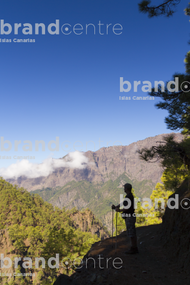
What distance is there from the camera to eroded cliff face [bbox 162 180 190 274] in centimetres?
571

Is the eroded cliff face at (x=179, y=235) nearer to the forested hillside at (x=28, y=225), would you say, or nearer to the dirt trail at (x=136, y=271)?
the dirt trail at (x=136, y=271)

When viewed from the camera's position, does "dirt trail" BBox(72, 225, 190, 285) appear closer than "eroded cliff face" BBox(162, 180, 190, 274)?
Yes

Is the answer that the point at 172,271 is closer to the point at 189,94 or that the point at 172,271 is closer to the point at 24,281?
the point at 189,94

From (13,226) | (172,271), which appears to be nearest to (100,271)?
(172,271)

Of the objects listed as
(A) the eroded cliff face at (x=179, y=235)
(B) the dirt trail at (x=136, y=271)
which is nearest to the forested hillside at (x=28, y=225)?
(A) the eroded cliff face at (x=179, y=235)

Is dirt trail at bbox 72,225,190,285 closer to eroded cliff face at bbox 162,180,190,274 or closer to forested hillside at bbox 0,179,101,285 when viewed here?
eroded cliff face at bbox 162,180,190,274

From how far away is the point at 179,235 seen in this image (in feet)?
22.2

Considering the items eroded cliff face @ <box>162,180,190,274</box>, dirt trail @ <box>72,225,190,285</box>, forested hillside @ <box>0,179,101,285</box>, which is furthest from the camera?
forested hillside @ <box>0,179,101,285</box>

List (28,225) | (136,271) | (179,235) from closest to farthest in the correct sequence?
(136,271), (179,235), (28,225)

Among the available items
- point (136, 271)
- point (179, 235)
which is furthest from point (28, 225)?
point (136, 271)

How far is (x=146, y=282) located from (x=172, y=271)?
1.16 m

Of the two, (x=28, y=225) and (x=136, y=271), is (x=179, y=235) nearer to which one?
(x=136, y=271)

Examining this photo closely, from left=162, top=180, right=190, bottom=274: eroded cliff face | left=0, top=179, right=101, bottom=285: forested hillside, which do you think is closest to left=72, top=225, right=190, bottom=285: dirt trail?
left=162, top=180, right=190, bottom=274: eroded cliff face

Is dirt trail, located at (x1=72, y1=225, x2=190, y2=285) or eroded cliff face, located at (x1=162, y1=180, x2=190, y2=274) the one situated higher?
eroded cliff face, located at (x1=162, y1=180, x2=190, y2=274)
